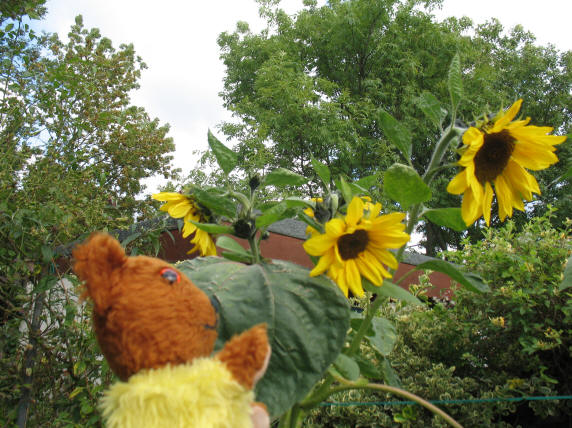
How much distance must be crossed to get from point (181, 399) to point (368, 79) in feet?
40.1

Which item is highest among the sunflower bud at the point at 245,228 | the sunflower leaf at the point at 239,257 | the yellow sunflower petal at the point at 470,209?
the sunflower bud at the point at 245,228

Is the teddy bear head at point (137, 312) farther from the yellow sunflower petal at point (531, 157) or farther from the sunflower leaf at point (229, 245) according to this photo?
the yellow sunflower petal at point (531, 157)

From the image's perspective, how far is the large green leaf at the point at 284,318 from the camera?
49 cm

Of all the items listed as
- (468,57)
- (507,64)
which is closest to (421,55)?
(468,57)

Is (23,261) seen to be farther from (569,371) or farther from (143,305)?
(569,371)

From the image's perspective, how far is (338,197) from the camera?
2.47 ft

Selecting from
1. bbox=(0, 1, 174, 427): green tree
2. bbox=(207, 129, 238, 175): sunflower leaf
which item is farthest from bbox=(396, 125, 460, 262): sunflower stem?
bbox=(0, 1, 174, 427): green tree

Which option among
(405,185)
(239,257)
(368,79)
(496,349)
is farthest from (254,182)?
(368,79)

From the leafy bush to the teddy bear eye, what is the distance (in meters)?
1.70

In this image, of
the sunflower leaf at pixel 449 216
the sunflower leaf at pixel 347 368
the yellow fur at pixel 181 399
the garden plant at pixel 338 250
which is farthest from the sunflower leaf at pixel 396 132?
the yellow fur at pixel 181 399

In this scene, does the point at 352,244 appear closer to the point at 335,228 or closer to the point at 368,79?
the point at 335,228

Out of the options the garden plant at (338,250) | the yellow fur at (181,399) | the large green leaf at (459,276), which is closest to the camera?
the yellow fur at (181,399)

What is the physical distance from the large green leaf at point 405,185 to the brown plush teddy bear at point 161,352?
0.29 meters

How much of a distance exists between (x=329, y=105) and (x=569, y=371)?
28.8 feet
